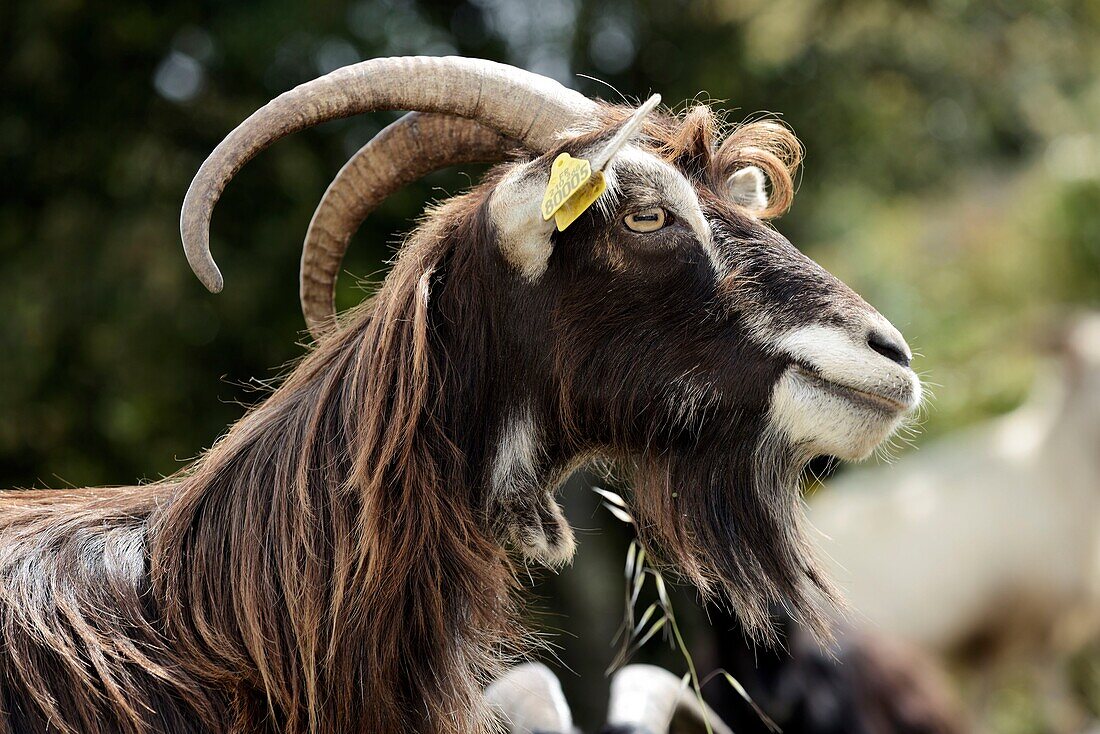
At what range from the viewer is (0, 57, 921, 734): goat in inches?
85.1

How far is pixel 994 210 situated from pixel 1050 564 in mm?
15751

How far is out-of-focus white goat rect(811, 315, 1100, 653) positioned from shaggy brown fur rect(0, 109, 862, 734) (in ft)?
19.7

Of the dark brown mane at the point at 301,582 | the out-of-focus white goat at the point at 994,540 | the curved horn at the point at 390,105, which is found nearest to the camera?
the dark brown mane at the point at 301,582

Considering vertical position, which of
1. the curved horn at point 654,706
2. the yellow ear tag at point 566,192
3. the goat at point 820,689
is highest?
the yellow ear tag at point 566,192

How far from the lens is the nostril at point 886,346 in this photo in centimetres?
224

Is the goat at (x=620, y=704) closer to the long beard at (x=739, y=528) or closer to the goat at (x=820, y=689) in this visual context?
the long beard at (x=739, y=528)

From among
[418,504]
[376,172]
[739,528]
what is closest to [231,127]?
[376,172]

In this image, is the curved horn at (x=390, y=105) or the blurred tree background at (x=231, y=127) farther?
the blurred tree background at (x=231, y=127)

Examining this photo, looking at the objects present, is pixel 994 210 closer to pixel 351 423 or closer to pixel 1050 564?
pixel 1050 564

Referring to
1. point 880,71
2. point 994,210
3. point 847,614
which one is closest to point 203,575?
point 847,614

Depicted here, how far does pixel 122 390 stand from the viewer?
7559mm

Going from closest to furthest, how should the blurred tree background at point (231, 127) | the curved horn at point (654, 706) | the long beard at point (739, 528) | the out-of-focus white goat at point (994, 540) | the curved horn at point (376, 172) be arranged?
the long beard at point (739, 528) < the curved horn at point (376, 172) < the curved horn at point (654, 706) < the blurred tree background at point (231, 127) < the out-of-focus white goat at point (994, 540)

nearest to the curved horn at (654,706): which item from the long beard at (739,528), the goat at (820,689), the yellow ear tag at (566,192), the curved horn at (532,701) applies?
the curved horn at (532,701)

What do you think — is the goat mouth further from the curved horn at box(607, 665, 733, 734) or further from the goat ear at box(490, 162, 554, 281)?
the curved horn at box(607, 665, 733, 734)
